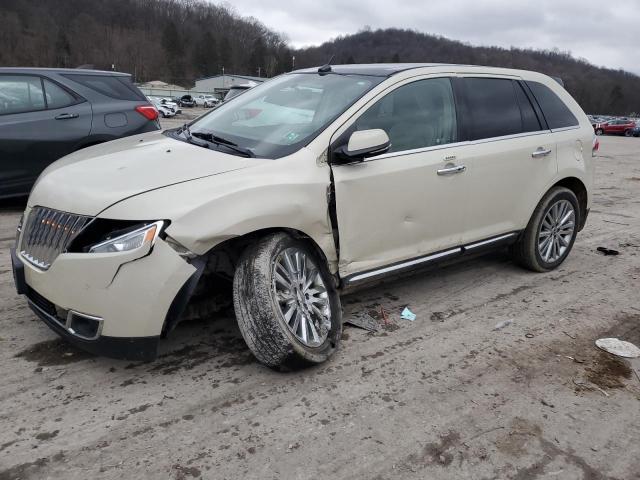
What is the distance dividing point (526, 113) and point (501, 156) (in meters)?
0.67

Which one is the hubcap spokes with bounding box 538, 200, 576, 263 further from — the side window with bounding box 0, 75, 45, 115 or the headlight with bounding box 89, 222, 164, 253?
the side window with bounding box 0, 75, 45, 115

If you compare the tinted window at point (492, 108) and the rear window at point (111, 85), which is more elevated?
the rear window at point (111, 85)

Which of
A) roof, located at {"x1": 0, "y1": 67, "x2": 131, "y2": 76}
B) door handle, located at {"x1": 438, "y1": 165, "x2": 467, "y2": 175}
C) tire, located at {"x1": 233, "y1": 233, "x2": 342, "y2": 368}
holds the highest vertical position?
roof, located at {"x1": 0, "y1": 67, "x2": 131, "y2": 76}

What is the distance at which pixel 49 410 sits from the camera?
2693 mm

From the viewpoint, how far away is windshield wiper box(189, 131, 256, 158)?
129 inches

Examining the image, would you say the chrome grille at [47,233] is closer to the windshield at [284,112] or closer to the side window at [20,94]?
the windshield at [284,112]

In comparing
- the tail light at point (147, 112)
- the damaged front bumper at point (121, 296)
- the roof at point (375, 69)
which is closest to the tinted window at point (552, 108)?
the roof at point (375, 69)

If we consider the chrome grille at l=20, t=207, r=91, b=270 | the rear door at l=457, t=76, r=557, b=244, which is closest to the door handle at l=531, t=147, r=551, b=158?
the rear door at l=457, t=76, r=557, b=244

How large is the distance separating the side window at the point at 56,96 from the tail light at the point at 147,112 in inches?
29.2

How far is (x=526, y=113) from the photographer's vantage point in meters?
4.62

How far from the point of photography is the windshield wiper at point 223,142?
3268mm

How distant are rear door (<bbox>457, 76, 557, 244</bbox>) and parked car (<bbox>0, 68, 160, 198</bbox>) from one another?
4341mm

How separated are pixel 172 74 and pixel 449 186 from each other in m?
133

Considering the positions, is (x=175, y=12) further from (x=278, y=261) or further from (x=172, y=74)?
(x=278, y=261)
